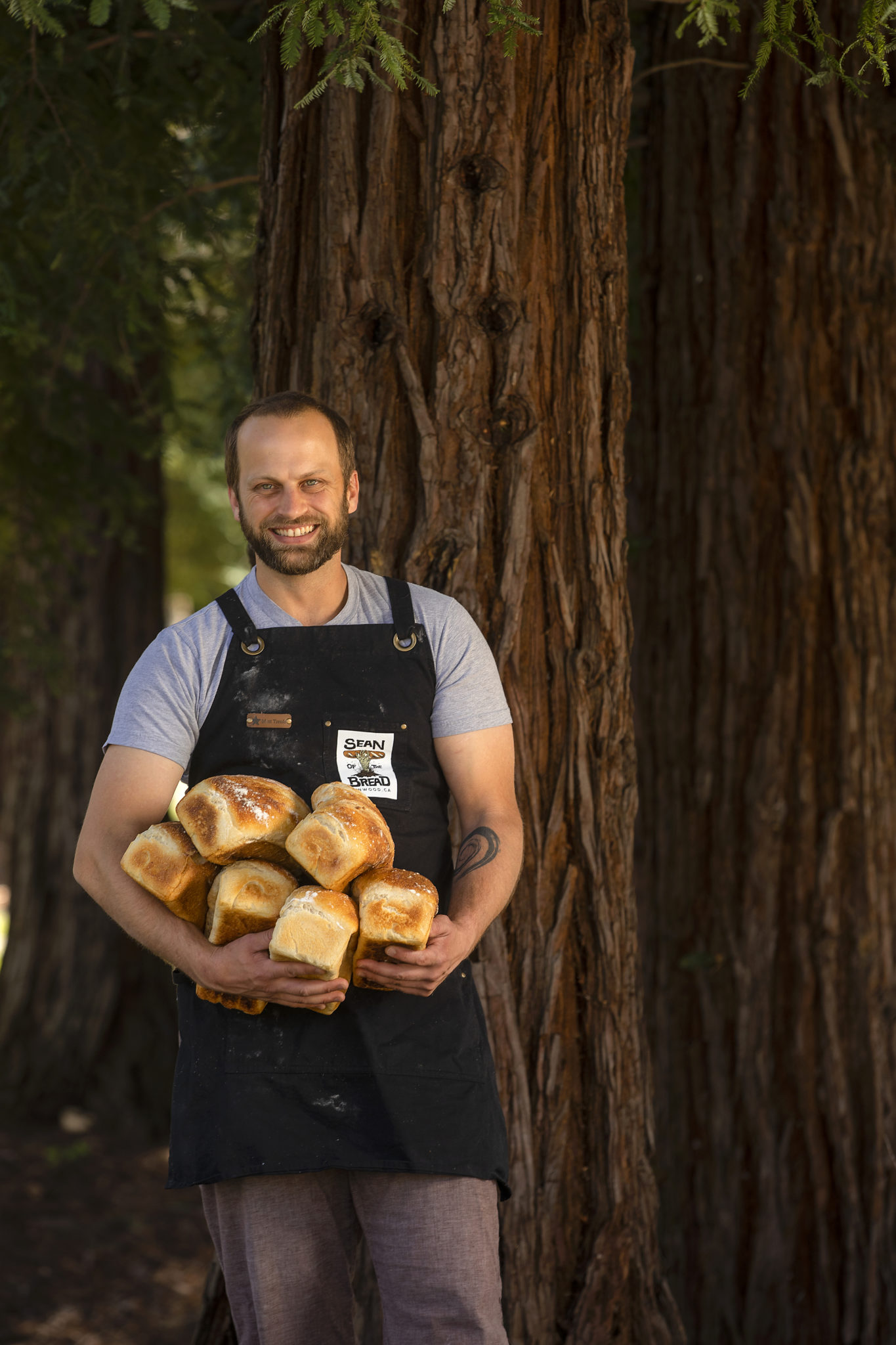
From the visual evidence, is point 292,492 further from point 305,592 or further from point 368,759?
point 368,759

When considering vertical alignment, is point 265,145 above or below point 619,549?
above

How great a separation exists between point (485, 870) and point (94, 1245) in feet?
13.0

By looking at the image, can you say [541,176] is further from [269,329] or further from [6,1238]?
[6,1238]

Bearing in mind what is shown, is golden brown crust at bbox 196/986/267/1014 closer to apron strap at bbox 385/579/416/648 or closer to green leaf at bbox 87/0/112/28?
apron strap at bbox 385/579/416/648

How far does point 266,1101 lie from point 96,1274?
3503 mm

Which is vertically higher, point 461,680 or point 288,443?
point 288,443

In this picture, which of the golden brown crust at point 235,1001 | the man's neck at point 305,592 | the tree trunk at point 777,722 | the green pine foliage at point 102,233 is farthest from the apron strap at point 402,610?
the tree trunk at point 777,722

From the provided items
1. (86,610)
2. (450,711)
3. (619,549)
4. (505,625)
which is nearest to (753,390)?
(619,549)

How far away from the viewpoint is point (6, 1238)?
5.21 meters

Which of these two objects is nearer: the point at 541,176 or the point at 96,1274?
the point at 541,176

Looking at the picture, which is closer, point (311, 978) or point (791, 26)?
point (311, 978)

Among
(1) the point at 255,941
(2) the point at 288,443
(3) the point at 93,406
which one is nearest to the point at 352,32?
(2) the point at 288,443

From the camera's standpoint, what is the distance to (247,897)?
2.09 metres

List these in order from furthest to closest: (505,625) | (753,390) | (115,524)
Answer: (115,524)
(753,390)
(505,625)
